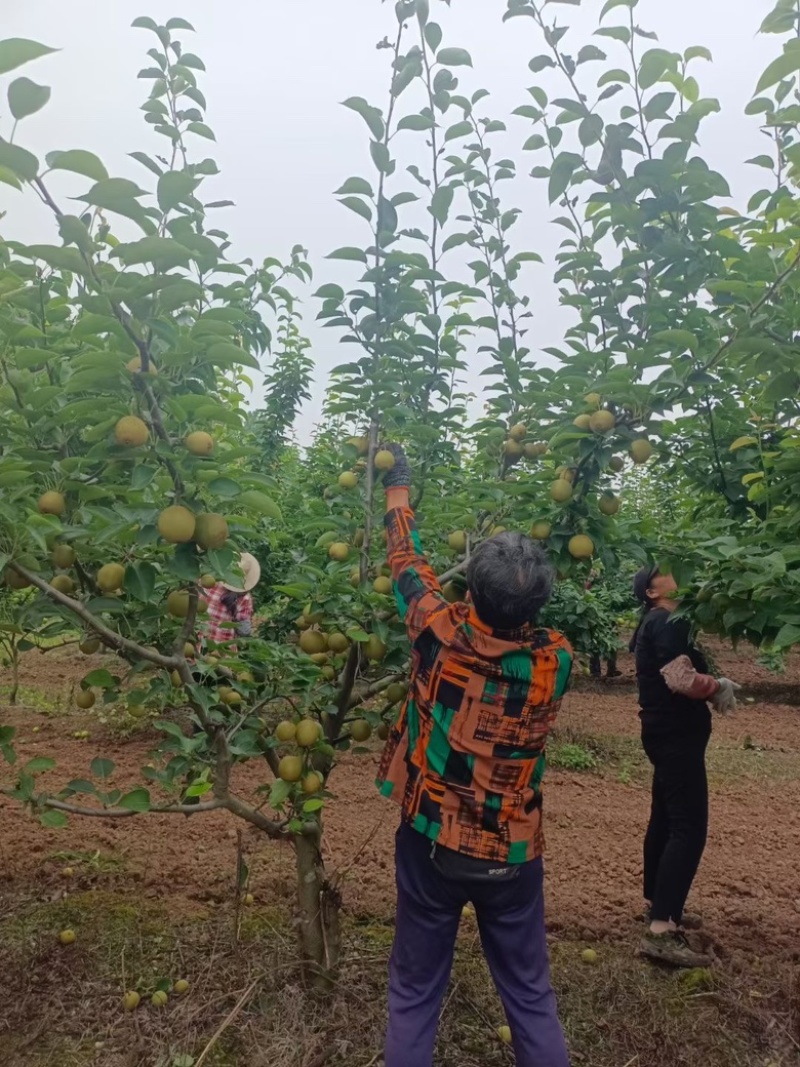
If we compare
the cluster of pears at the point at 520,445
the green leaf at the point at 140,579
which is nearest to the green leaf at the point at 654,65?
the cluster of pears at the point at 520,445

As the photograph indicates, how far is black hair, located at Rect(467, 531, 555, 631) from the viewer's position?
1810mm

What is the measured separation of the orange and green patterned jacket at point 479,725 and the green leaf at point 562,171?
133 centimetres

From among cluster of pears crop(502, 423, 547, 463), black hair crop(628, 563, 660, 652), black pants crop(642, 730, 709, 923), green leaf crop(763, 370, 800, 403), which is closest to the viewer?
green leaf crop(763, 370, 800, 403)

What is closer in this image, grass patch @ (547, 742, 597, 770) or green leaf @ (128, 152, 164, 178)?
green leaf @ (128, 152, 164, 178)

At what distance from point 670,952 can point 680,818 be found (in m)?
0.48

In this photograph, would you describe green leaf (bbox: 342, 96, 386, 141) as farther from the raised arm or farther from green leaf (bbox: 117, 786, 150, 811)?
green leaf (bbox: 117, 786, 150, 811)

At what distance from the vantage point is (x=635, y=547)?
2.41 m

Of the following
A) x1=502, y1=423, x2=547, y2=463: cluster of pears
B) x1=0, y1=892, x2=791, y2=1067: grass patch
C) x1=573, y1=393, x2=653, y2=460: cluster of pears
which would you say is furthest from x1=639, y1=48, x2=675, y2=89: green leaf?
x1=0, y1=892, x2=791, y2=1067: grass patch

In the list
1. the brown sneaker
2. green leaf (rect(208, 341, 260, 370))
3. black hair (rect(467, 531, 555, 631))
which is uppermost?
green leaf (rect(208, 341, 260, 370))

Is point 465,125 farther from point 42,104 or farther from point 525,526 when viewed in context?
point 42,104

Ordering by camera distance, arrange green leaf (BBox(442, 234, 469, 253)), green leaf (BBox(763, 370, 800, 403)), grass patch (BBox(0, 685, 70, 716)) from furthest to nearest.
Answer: grass patch (BBox(0, 685, 70, 716))
green leaf (BBox(442, 234, 469, 253))
green leaf (BBox(763, 370, 800, 403))

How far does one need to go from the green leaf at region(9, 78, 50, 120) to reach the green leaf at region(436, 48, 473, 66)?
4.67 feet

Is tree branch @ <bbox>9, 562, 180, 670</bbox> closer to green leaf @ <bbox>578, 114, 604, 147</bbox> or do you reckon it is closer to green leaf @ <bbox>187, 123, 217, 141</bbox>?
green leaf @ <bbox>187, 123, 217, 141</bbox>

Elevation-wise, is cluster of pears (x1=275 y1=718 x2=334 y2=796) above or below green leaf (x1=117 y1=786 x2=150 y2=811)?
above
